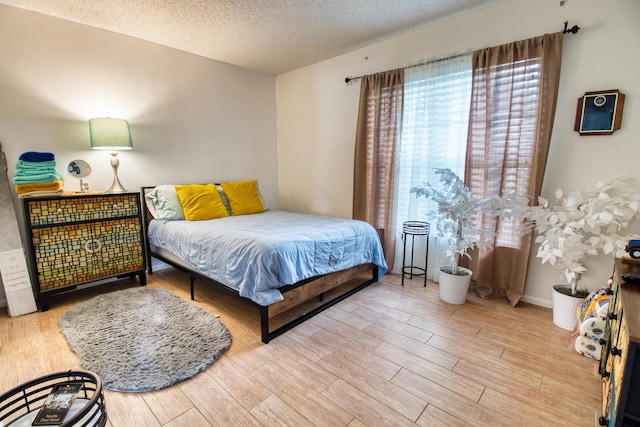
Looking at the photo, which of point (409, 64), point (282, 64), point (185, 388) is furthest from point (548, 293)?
point (282, 64)

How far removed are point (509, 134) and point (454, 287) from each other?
137 centimetres

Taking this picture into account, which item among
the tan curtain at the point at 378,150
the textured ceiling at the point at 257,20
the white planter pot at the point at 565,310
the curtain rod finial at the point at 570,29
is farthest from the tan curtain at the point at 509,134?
the tan curtain at the point at 378,150

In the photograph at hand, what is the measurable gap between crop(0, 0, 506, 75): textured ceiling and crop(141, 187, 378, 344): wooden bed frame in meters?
1.64

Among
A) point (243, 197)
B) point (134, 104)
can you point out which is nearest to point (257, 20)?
point (134, 104)

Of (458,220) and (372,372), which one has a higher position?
(458,220)

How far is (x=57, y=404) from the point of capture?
1.04 meters

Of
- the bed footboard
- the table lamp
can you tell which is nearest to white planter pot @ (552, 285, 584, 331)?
the bed footboard

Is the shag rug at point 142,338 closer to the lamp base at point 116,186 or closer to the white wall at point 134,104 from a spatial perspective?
the lamp base at point 116,186

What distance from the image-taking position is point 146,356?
1.82 meters

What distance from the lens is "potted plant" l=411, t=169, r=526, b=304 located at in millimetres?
2379

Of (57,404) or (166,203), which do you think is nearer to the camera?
(57,404)

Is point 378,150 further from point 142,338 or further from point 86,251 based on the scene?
point 86,251

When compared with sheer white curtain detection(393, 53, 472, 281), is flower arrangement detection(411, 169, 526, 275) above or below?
below

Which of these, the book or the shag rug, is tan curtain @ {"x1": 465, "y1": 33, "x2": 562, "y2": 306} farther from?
the book
